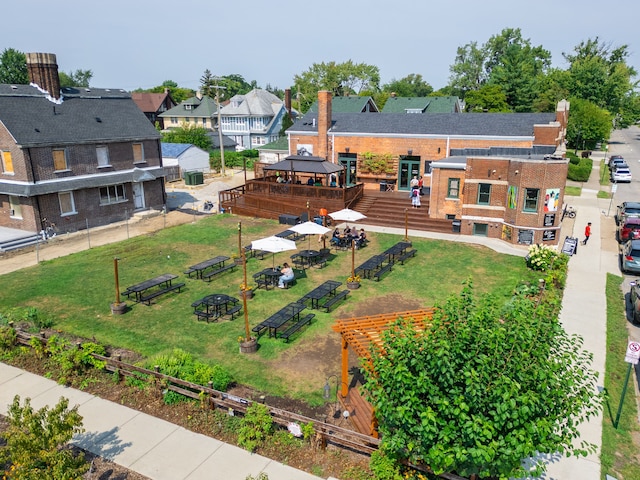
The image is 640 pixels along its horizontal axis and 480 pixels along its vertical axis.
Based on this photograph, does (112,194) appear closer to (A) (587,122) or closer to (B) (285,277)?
(B) (285,277)

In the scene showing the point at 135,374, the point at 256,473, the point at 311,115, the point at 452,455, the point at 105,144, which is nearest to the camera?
the point at 452,455

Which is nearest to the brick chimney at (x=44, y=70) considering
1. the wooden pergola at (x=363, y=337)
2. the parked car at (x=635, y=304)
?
the wooden pergola at (x=363, y=337)

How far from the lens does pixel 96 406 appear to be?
11.8 meters

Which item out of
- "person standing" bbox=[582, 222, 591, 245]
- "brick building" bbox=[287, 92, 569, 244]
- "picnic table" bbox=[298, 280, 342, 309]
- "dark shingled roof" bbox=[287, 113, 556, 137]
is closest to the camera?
"picnic table" bbox=[298, 280, 342, 309]

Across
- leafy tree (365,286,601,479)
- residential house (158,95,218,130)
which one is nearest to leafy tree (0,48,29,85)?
residential house (158,95,218,130)

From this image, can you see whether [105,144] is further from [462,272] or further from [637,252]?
[637,252]

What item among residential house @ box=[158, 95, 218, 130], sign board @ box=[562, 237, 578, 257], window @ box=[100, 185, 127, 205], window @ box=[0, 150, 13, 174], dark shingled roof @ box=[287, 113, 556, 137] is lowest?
sign board @ box=[562, 237, 578, 257]

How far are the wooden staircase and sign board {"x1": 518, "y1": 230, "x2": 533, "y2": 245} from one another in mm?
4047

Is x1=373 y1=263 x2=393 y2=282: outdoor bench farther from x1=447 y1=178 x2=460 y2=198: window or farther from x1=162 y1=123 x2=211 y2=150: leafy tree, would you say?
x1=162 y1=123 x2=211 y2=150: leafy tree

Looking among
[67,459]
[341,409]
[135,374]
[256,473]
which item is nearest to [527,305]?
[341,409]

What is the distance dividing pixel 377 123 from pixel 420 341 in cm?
3043

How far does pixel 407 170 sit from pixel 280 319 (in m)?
22.6

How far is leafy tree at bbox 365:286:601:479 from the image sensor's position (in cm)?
697

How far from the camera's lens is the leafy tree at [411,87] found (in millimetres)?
120000
